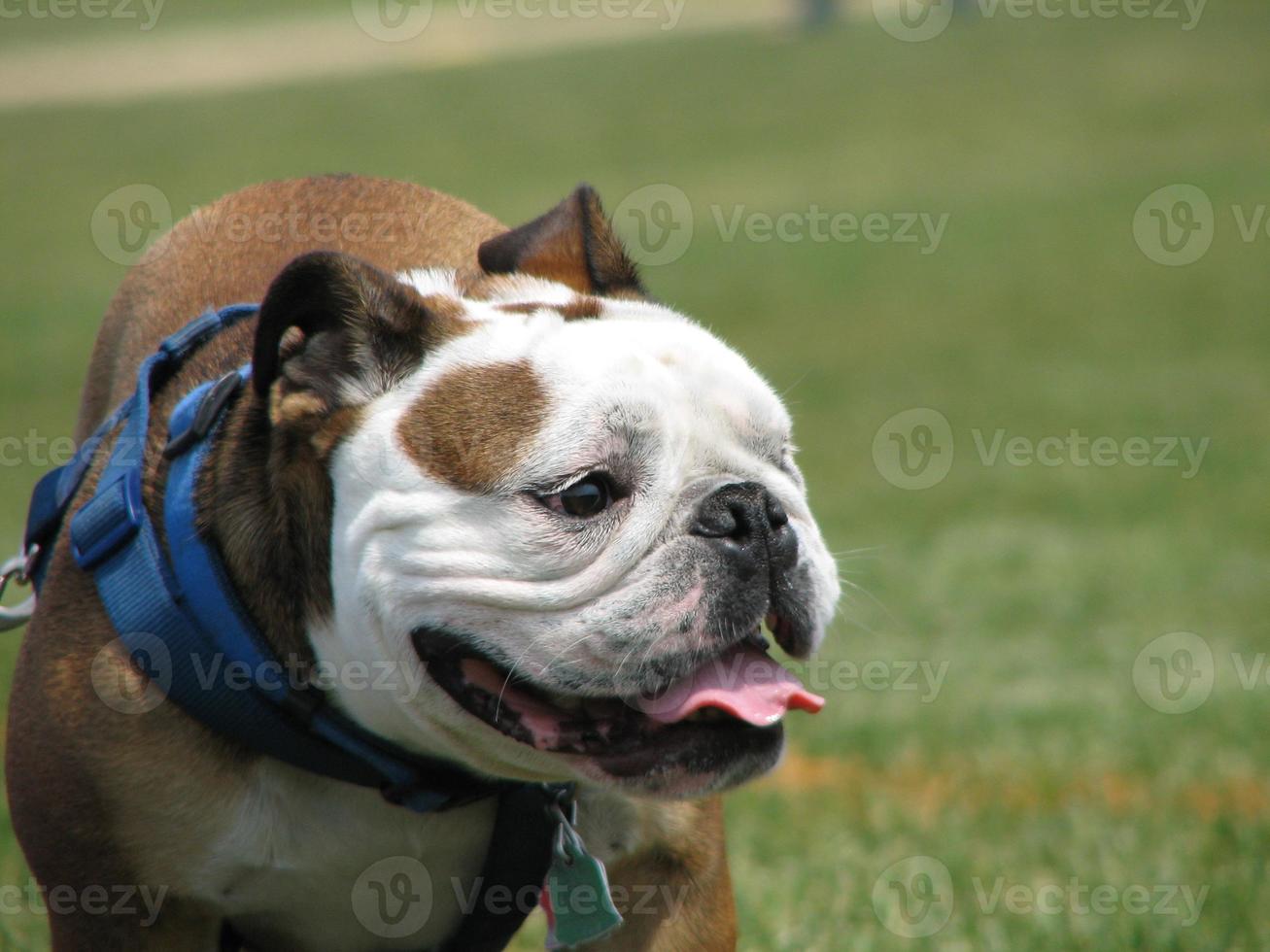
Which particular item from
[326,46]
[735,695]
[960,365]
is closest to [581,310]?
[735,695]

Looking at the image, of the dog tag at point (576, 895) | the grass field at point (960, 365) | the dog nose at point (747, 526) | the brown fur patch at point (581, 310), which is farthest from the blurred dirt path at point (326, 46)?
the dog nose at point (747, 526)

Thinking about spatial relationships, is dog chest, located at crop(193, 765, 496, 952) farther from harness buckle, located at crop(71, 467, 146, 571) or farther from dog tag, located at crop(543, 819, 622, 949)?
harness buckle, located at crop(71, 467, 146, 571)

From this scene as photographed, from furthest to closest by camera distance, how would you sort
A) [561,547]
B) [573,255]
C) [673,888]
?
[573,255] < [673,888] < [561,547]

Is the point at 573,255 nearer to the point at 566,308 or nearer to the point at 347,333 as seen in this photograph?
the point at 566,308

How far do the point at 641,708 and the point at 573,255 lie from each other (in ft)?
3.69

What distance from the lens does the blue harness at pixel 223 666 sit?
288 cm

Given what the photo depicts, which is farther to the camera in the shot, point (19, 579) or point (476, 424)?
point (19, 579)

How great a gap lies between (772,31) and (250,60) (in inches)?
650

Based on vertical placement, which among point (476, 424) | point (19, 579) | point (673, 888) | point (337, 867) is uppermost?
point (476, 424)

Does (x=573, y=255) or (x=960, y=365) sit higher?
(x=573, y=255)

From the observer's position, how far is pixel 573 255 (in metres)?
3.51

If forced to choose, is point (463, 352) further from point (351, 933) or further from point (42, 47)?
point (42, 47)

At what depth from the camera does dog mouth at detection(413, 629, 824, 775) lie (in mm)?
2740

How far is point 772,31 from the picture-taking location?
4834 cm
